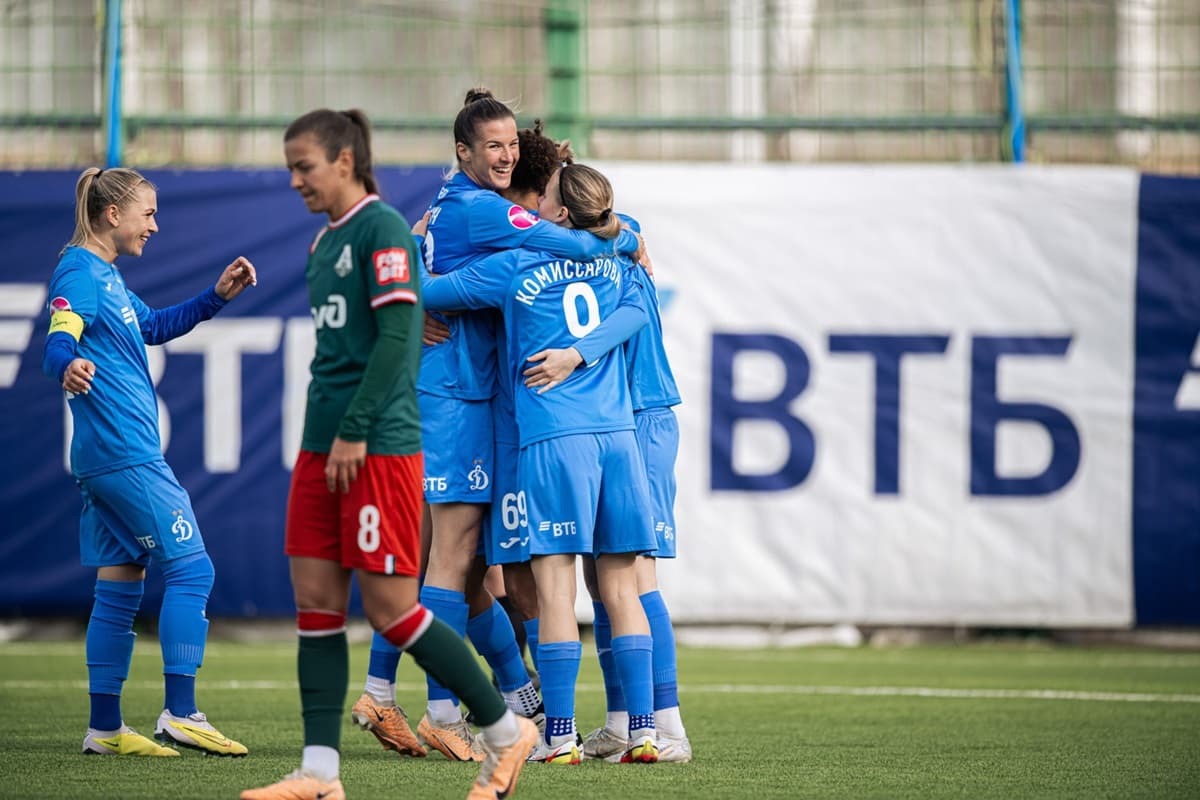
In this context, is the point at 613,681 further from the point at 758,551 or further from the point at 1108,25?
the point at 1108,25

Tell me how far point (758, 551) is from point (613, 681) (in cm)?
435

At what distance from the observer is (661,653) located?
19.8 ft

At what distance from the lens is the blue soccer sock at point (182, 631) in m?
5.84

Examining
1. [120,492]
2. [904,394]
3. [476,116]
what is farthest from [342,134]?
[904,394]

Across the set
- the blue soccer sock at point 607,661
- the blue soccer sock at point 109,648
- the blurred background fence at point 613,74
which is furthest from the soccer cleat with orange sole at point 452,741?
the blurred background fence at point 613,74

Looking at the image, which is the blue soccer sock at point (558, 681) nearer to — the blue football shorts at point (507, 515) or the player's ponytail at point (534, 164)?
the blue football shorts at point (507, 515)

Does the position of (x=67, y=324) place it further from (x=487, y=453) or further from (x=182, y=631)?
(x=487, y=453)

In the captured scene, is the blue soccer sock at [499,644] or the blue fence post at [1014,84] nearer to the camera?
the blue soccer sock at [499,644]

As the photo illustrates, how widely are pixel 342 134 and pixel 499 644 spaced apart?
230 cm

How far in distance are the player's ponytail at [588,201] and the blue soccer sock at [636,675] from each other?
55.3 inches

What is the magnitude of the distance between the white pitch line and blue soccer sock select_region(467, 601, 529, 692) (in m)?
2.08

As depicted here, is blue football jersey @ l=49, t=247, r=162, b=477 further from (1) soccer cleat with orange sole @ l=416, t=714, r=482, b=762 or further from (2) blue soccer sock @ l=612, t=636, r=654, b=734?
(2) blue soccer sock @ l=612, t=636, r=654, b=734

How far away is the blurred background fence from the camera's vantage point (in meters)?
10.8

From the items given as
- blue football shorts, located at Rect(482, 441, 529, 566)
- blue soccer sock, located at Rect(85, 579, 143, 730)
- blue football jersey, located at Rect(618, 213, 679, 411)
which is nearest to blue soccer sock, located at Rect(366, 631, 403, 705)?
blue football shorts, located at Rect(482, 441, 529, 566)
